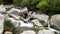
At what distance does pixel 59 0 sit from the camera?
13422mm

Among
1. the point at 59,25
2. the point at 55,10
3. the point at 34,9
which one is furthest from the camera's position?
the point at 34,9

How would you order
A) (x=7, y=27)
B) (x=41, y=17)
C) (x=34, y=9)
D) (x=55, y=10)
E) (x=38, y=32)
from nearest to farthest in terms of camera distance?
1. (x=7, y=27)
2. (x=38, y=32)
3. (x=41, y=17)
4. (x=55, y=10)
5. (x=34, y=9)

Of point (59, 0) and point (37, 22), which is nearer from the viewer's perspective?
point (37, 22)

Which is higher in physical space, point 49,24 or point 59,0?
point 59,0

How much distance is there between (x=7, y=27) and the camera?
773 cm

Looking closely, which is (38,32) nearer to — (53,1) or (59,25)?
(59,25)

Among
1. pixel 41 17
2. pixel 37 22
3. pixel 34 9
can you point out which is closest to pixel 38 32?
pixel 37 22

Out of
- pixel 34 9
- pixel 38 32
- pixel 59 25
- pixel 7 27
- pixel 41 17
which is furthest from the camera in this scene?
pixel 34 9

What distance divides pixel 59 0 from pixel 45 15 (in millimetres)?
1466

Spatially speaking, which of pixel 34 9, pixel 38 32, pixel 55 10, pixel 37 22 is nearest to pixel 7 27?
pixel 38 32

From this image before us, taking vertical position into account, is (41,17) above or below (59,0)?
below

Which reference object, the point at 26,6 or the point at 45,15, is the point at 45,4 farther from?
the point at 26,6

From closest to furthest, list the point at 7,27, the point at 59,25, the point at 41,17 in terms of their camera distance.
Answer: the point at 7,27 < the point at 59,25 < the point at 41,17

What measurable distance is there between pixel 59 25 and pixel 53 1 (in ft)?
9.78
